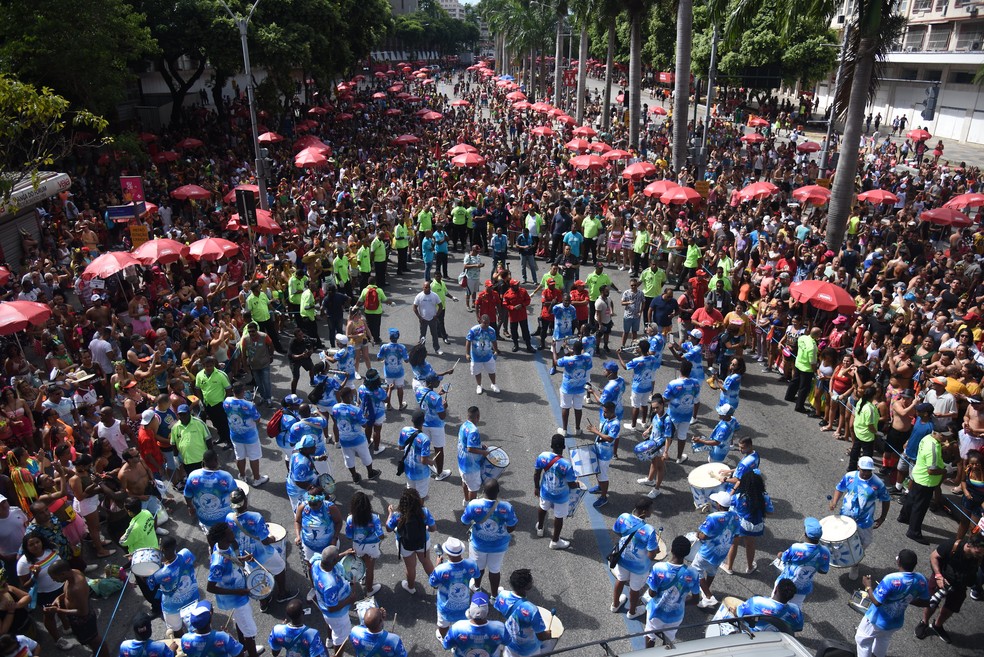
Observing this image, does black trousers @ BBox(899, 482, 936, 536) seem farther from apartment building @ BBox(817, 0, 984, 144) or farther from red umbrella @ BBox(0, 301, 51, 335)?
apartment building @ BBox(817, 0, 984, 144)

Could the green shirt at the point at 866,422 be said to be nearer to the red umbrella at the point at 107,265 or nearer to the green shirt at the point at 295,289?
the green shirt at the point at 295,289

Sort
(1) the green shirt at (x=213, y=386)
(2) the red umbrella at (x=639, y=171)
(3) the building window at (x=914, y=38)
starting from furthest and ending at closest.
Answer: (3) the building window at (x=914, y=38) < (2) the red umbrella at (x=639, y=171) < (1) the green shirt at (x=213, y=386)

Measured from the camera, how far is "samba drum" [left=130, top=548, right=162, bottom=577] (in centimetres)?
764

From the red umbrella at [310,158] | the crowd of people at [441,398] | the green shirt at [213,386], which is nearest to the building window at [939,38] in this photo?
the crowd of people at [441,398]

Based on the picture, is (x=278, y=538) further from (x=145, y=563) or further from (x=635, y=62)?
(x=635, y=62)

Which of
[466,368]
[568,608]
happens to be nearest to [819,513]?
[568,608]

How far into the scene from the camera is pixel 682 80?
26656 millimetres

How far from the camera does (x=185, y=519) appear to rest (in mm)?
9938

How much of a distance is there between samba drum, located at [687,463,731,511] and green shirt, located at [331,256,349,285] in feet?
32.9

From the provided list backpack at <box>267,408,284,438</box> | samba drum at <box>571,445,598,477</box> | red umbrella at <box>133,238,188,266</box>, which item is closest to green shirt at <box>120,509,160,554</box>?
backpack at <box>267,408,284,438</box>

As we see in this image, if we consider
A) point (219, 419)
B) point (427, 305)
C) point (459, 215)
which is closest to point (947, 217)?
point (459, 215)

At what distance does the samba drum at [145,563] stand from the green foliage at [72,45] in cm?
1628

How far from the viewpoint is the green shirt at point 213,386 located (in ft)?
35.8

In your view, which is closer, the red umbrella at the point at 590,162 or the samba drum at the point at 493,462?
the samba drum at the point at 493,462
